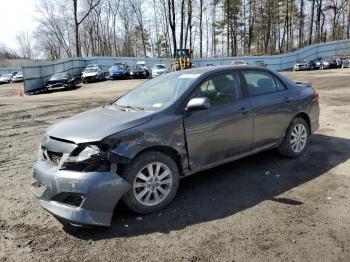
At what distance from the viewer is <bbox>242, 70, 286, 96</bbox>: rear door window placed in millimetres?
5480

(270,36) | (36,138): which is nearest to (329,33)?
(270,36)

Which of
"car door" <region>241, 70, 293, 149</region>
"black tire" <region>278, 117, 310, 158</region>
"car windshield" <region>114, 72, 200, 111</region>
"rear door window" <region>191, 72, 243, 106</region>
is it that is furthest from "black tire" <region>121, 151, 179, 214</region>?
"black tire" <region>278, 117, 310, 158</region>

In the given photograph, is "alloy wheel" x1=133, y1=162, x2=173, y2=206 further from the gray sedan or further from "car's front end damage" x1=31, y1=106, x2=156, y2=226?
"car's front end damage" x1=31, y1=106, x2=156, y2=226

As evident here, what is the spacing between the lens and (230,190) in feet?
16.1

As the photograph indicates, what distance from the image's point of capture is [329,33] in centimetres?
7025

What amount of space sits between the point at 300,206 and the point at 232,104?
1606 millimetres

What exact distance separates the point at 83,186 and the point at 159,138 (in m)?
1.03

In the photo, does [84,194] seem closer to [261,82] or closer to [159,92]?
[159,92]

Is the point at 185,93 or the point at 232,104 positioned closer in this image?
the point at 185,93

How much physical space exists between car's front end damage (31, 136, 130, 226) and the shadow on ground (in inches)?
10.7

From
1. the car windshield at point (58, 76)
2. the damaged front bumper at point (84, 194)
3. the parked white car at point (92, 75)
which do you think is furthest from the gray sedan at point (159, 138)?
the parked white car at point (92, 75)

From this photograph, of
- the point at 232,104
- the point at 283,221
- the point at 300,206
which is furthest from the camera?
the point at 232,104

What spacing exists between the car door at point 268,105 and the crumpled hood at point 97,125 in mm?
1787

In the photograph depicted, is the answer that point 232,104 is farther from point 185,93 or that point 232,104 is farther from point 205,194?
point 205,194
